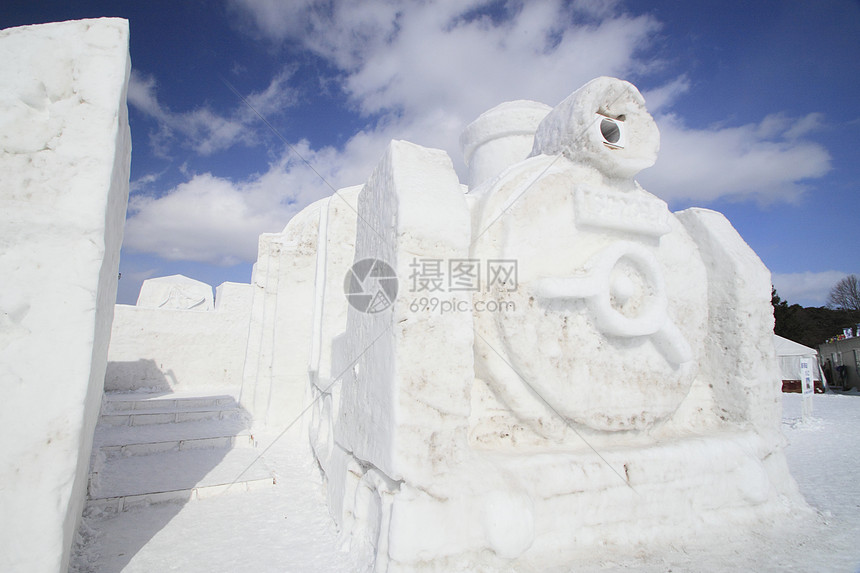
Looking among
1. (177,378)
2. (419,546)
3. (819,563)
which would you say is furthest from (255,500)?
(177,378)

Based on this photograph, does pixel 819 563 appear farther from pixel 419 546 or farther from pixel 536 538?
pixel 419 546

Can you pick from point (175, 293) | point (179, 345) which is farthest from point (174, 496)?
point (175, 293)

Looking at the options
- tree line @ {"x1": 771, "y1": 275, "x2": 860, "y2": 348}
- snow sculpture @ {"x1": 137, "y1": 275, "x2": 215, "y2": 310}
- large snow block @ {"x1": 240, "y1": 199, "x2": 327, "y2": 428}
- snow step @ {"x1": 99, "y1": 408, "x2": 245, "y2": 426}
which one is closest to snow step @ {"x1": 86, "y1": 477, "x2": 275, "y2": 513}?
large snow block @ {"x1": 240, "y1": 199, "x2": 327, "y2": 428}

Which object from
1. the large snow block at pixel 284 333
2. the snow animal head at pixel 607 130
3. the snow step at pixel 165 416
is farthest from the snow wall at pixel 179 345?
the snow animal head at pixel 607 130

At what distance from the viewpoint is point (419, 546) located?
6.28ft

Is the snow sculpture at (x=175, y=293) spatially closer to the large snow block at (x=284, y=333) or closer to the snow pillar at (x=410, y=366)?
the large snow block at (x=284, y=333)

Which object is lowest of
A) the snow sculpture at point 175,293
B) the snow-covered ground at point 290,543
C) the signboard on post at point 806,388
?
the snow-covered ground at point 290,543

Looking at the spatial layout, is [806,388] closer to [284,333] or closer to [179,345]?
[284,333]

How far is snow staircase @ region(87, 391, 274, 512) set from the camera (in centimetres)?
308

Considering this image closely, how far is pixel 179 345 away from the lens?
9.42 meters

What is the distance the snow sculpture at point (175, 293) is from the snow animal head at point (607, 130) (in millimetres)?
12085

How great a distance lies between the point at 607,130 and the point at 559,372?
5.98ft

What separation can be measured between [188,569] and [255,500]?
1.01m

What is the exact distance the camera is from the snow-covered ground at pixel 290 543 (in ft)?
7.34
